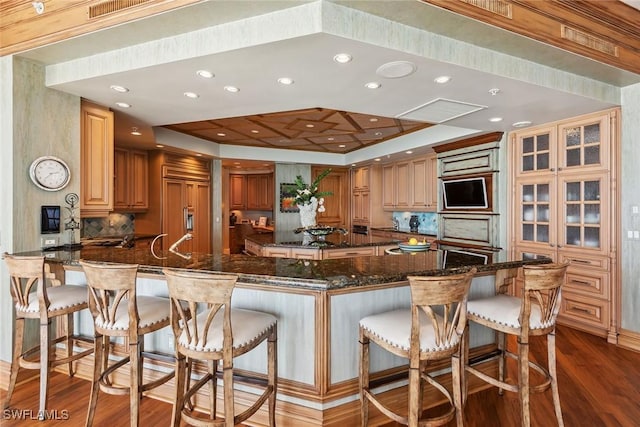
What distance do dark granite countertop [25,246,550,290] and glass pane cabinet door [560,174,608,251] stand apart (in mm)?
1589

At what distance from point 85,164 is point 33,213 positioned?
0.63 meters

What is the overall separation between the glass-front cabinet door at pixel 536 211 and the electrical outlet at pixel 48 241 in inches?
198

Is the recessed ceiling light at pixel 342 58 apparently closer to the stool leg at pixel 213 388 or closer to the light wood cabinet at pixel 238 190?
the stool leg at pixel 213 388

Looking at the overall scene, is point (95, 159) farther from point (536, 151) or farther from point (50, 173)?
point (536, 151)

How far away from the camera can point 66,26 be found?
2.32m

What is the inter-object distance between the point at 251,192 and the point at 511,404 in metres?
8.25

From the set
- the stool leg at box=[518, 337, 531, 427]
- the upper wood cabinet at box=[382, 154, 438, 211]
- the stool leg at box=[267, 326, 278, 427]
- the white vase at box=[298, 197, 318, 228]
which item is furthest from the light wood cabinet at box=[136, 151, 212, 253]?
the stool leg at box=[518, 337, 531, 427]

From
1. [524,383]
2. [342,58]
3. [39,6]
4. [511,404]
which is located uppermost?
[39,6]

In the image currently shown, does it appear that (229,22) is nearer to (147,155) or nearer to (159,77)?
(159,77)

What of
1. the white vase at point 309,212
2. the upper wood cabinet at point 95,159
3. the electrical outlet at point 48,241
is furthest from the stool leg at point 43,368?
the white vase at point 309,212

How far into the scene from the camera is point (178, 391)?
1656 millimetres

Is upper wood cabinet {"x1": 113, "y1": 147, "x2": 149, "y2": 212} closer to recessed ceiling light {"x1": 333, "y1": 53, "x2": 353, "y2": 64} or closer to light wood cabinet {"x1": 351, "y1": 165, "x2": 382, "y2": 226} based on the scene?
light wood cabinet {"x1": 351, "y1": 165, "x2": 382, "y2": 226}

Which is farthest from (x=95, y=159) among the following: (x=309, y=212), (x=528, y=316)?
(x=528, y=316)

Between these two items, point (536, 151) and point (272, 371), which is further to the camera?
point (536, 151)
